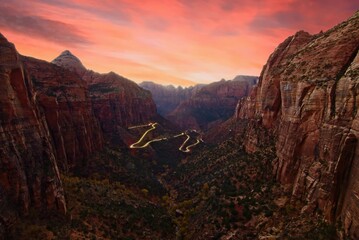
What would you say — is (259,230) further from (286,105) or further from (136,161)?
(136,161)

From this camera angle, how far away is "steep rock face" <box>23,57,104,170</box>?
5997 cm

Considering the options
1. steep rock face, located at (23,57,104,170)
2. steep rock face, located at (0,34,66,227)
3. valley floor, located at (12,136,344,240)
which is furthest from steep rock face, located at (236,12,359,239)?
steep rock face, located at (23,57,104,170)

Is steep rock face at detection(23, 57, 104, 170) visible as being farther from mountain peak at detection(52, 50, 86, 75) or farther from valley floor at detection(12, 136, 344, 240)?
mountain peak at detection(52, 50, 86, 75)

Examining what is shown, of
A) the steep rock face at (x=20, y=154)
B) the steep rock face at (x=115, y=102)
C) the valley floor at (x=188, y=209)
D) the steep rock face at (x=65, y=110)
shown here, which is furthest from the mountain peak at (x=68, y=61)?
the steep rock face at (x=20, y=154)

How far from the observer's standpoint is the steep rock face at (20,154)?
3231cm

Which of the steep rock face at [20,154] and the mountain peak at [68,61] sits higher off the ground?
the mountain peak at [68,61]

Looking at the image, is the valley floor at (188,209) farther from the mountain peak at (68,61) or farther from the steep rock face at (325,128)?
the mountain peak at (68,61)

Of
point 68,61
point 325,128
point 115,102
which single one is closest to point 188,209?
point 325,128

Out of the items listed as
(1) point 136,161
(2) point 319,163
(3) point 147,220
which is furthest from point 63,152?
(2) point 319,163

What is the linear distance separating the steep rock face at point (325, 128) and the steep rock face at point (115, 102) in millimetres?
71257

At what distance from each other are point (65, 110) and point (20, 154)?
Result: 114ft

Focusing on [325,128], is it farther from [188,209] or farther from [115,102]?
[115,102]

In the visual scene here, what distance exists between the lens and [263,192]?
148 ft

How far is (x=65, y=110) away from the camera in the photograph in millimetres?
68125
